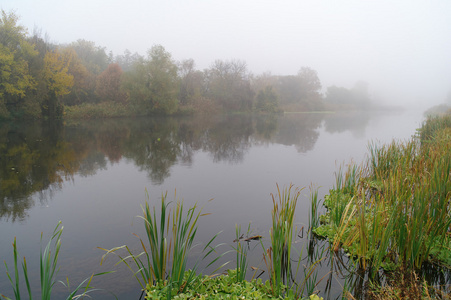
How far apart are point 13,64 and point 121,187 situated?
84.5ft

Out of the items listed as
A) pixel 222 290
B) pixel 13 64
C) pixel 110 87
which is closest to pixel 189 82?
pixel 110 87

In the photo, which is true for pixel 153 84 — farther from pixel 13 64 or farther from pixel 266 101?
pixel 266 101

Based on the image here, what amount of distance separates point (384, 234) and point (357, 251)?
761 mm

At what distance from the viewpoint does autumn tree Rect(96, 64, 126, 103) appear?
39.8 meters

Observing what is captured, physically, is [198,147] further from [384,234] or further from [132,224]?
[384,234]

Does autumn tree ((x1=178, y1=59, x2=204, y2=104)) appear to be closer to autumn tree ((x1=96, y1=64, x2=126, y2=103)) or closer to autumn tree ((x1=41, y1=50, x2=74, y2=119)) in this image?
autumn tree ((x1=96, y1=64, x2=126, y2=103))

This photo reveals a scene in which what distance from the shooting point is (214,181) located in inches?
354

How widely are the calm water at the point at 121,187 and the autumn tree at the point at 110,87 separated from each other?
2491cm

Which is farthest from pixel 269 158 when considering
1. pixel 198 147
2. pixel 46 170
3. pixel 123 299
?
pixel 123 299

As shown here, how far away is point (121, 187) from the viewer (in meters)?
8.30

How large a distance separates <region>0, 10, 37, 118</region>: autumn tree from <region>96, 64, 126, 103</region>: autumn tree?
1145 centimetres

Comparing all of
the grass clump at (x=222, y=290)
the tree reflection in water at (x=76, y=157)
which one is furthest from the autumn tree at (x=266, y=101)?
the grass clump at (x=222, y=290)

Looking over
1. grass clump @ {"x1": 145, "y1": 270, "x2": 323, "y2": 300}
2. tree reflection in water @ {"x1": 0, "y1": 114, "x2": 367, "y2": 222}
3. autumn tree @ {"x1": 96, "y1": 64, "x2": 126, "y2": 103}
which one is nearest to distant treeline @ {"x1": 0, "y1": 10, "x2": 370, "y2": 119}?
autumn tree @ {"x1": 96, "y1": 64, "x2": 126, "y2": 103}

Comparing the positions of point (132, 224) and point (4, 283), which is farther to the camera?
point (132, 224)
